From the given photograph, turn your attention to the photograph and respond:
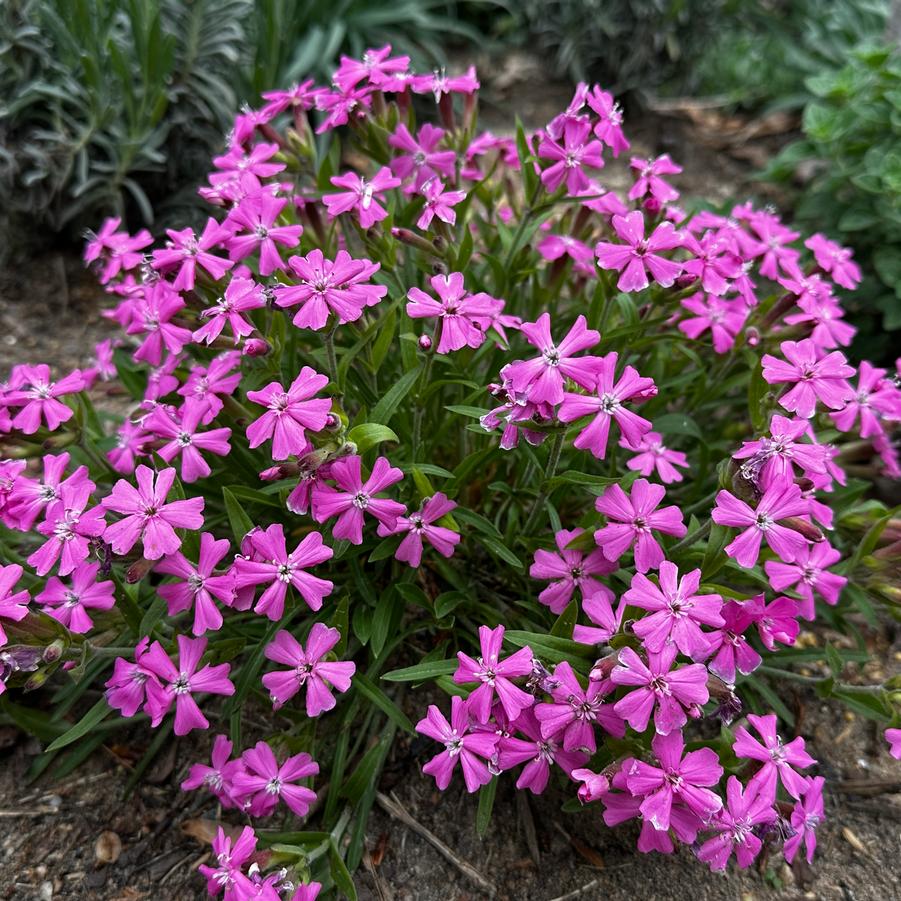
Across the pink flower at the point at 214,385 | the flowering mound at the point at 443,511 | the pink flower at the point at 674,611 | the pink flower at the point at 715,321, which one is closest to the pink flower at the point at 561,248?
the flowering mound at the point at 443,511

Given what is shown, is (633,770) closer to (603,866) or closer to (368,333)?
(603,866)

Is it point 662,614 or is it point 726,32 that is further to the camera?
point 726,32

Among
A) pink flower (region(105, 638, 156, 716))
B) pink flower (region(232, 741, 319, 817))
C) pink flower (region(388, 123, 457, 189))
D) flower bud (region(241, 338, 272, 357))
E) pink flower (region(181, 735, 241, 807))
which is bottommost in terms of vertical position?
pink flower (region(181, 735, 241, 807))

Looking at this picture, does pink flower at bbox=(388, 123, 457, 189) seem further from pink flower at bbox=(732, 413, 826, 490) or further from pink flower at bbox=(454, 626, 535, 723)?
pink flower at bbox=(454, 626, 535, 723)

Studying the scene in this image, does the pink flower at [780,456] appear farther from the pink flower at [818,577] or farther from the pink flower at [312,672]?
the pink flower at [312,672]

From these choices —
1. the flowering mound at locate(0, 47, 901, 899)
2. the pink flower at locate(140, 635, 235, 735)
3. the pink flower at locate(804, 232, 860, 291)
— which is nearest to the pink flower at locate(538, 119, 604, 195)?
the flowering mound at locate(0, 47, 901, 899)

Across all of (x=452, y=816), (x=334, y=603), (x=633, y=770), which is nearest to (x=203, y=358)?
(x=334, y=603)
